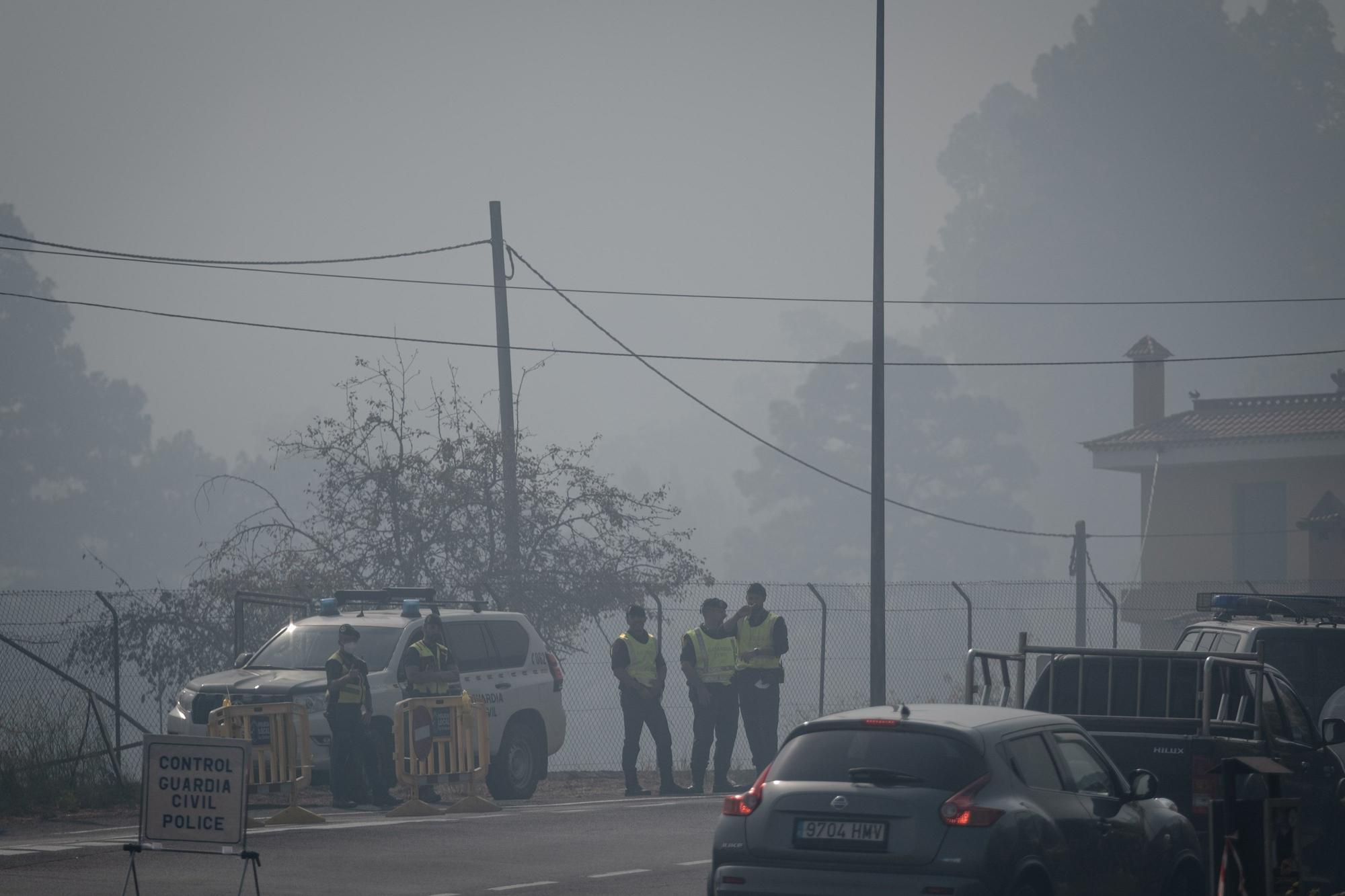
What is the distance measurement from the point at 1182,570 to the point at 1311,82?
149011mm

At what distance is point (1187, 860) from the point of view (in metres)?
9.67

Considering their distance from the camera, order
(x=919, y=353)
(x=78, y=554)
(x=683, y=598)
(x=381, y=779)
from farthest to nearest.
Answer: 1. (x=919, y=353)
2. (x=78, y=554)
3. (x=683, y=598)
4. (x=381, y=779)

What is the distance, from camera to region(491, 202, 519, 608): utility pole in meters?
25.5

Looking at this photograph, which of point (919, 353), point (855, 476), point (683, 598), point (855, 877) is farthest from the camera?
point (919, 353)

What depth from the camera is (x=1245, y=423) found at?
4531 centimetres

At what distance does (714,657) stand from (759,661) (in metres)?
0.48

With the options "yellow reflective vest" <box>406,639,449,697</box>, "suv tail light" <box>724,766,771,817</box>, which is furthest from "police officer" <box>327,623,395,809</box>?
"suv tail light" <box>724,766,771,817</box>

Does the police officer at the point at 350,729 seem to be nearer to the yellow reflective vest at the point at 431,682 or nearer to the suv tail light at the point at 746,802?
the yellow reflective vest at the point at 431,682

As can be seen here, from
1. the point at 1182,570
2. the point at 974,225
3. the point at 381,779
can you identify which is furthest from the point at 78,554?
the point at 974,225

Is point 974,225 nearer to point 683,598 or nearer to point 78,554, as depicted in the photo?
point 78,554

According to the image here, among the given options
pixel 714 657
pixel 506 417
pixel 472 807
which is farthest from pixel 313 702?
pixel 506 417

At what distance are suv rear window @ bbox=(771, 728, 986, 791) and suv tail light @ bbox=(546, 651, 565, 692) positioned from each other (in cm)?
1002

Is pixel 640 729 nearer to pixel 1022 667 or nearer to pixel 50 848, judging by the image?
pixel 50 848

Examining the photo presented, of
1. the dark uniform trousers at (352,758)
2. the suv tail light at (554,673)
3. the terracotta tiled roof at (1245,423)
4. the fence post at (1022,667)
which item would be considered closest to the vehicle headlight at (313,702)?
the dark uniform trousers at (352,758)
